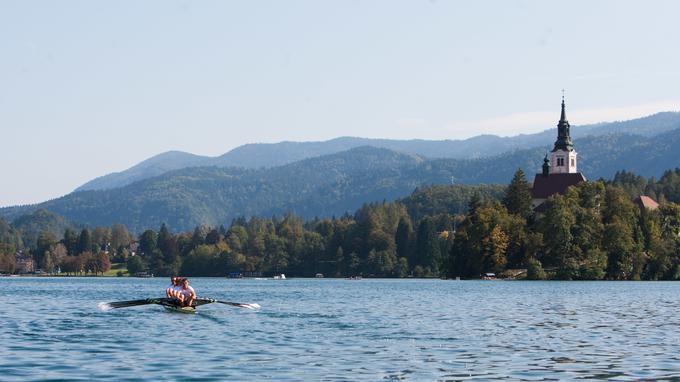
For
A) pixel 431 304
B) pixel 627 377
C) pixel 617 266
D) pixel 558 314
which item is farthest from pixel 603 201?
pixel 627 377

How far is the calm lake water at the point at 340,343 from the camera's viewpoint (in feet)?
120

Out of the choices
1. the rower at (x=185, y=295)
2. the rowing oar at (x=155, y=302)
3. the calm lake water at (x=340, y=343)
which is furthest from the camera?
the rower at (x=185, y=295)

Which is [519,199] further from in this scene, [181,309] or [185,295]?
[181,309]

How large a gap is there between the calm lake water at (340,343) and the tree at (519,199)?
10795 centimetres

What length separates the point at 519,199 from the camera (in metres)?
182

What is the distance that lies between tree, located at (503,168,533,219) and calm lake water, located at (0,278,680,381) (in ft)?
354

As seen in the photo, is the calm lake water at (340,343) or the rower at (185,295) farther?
the rower at (185,295)

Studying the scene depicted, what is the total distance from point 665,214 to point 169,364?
14565 cm

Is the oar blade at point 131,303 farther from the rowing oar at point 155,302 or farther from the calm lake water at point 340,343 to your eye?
the calm lake water at point 340,343

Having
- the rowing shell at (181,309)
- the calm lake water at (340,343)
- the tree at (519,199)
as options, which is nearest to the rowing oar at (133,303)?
the calm lake water at (340,343)

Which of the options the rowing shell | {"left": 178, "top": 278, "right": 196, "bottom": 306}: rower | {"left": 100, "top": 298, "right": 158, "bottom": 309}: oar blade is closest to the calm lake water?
{"left": 100, "top": 298, "right": 158, "bottom": 309}: oar blade

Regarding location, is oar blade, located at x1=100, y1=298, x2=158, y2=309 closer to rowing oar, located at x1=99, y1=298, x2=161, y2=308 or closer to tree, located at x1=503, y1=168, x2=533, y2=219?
rowing oar, located at x1=99, y1=298, x2=161, y2=308

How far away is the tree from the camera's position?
181250mm

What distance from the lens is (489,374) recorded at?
3594 cm
